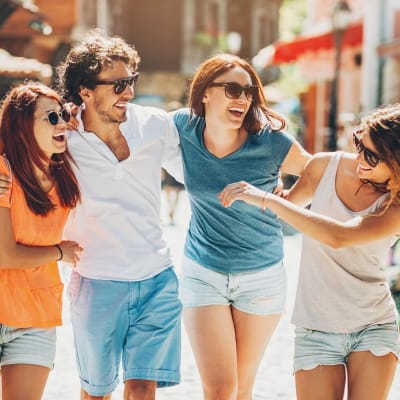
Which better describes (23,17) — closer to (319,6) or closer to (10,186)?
(319,6)

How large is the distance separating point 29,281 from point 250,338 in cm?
122

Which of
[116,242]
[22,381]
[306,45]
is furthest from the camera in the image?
[306,45]

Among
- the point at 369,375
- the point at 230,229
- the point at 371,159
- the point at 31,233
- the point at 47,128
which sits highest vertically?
the point at 47,128

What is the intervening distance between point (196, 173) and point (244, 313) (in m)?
0.74

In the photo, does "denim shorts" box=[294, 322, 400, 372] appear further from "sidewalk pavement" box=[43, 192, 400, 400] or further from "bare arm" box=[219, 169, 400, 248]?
"sidewalk pavement" box=[43, 192, 400, 400]

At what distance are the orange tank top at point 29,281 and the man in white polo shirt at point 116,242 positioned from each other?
0.26 m

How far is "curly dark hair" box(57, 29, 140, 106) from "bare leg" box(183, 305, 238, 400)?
1.22m

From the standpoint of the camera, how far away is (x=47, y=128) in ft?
12.1

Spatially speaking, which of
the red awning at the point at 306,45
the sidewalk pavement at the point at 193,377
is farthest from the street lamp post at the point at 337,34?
the sidewalk pavement at the point at 193,377

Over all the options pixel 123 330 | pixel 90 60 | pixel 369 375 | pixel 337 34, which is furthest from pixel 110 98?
pixel 337 34

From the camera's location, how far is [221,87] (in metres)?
4.26

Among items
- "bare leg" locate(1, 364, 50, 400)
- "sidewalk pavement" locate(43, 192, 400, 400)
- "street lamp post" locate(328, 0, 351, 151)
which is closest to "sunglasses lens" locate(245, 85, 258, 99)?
"sidewalk pavement" locate(43, 192, 400, 400)

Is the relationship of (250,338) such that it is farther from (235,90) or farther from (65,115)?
(65,115)

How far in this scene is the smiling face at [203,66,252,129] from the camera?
4.22 metres
